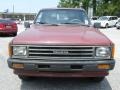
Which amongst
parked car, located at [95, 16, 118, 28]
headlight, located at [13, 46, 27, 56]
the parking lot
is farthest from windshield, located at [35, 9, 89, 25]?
parked car, located at [95, 16, 118, 28]

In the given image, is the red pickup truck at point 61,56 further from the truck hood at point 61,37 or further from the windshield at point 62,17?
the windshield at point 62,17

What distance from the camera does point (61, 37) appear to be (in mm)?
6219

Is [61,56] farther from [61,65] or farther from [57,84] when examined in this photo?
[57,84]

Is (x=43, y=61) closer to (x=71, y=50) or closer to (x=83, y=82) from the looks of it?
(x=71, y=50)

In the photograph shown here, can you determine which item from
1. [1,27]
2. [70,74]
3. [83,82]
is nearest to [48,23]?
[83,82]

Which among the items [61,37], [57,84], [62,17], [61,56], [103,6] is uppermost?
[62,17]

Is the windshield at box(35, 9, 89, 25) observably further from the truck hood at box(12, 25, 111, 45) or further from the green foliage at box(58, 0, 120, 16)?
the green foliage at box(58, 0, 120, 16)

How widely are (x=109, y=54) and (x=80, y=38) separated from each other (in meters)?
0.61

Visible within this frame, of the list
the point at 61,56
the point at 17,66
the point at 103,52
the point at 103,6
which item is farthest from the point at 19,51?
the point at 103,6

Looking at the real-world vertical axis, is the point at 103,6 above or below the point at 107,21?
above

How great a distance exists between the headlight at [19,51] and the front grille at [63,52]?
0.17 meters

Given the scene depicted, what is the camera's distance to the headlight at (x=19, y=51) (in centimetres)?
617

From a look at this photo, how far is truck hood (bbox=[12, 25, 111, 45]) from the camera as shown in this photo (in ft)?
19.8

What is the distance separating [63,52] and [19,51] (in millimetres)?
832
